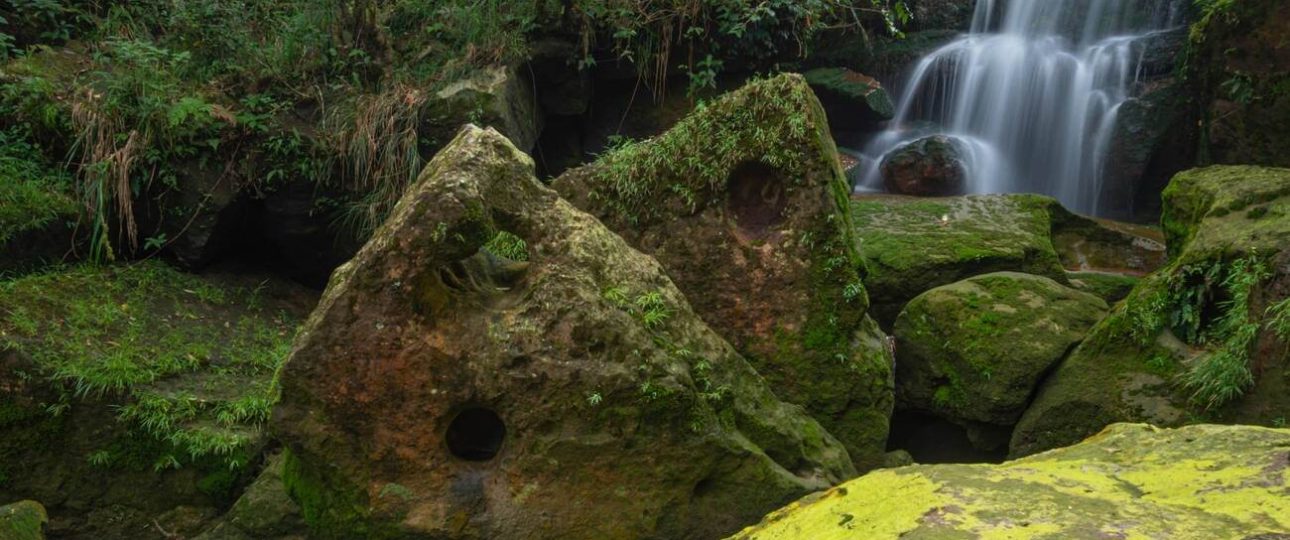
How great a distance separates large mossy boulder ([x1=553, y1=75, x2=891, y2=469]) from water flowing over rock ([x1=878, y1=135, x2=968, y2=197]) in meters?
4.52

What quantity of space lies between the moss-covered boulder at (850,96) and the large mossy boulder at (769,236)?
4.86 metres

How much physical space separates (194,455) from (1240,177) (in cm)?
631

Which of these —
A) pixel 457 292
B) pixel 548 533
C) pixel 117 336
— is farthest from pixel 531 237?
pixel 117 336

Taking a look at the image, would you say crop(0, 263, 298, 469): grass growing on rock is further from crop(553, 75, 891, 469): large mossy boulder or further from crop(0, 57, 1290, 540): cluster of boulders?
crop(553, 75, 891, 469): large mossy boulder

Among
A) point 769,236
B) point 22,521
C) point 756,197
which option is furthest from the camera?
point 756,197

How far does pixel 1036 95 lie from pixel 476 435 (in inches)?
334

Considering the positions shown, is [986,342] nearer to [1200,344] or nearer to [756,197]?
[1200,344]

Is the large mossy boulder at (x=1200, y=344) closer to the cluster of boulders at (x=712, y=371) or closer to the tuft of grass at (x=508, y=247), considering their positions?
the cluster of boulders at (x=712, y=371)

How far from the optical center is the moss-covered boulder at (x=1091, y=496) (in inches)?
90.0

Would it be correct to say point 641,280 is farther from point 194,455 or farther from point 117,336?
point 117,336

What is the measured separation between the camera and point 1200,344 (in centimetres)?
466

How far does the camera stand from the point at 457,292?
12.4ft

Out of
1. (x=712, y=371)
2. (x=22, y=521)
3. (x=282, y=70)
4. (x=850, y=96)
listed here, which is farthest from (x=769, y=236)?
(x=850, y=96)

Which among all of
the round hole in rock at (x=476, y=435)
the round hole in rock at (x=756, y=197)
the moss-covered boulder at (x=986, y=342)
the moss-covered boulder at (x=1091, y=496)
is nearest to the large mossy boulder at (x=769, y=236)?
the round hole in rock at (x=756, y=197)
